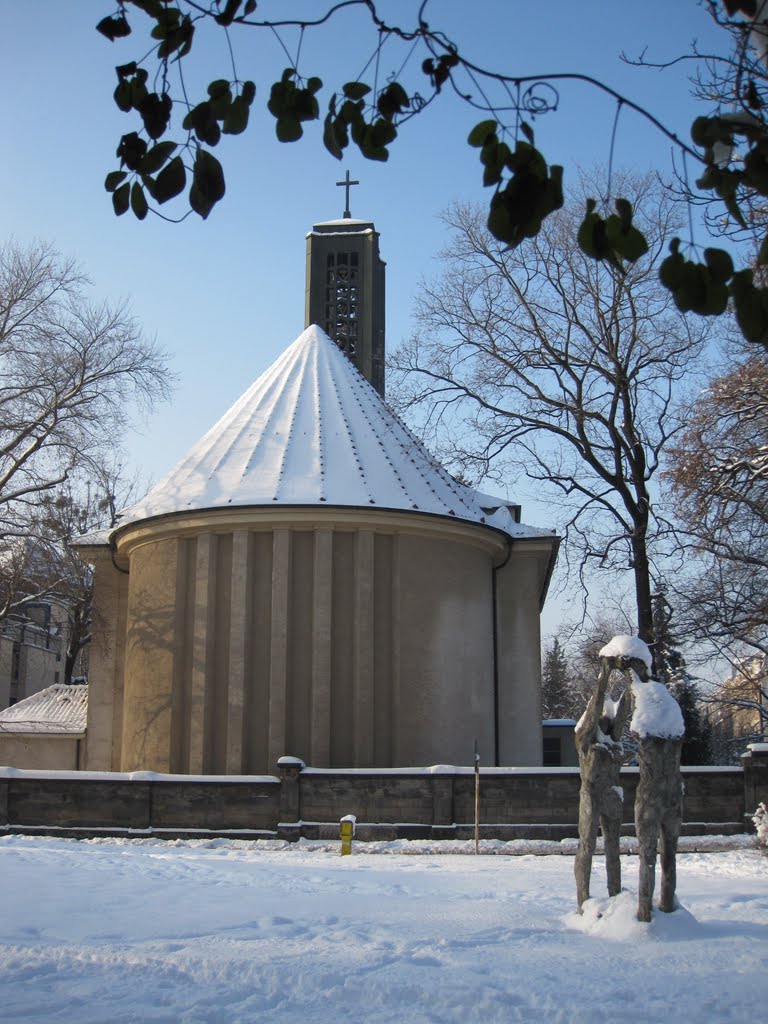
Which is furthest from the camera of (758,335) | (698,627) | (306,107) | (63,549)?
(63,549)

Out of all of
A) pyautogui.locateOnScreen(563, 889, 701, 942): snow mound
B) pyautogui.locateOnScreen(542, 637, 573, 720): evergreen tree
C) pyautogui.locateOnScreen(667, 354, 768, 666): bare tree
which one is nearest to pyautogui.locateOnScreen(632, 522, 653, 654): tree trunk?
pyautogui.locateOnScreen(667, 354, 768, 666): bare tree

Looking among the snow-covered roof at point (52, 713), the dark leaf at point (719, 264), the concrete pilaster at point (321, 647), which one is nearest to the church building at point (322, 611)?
the concrete pilaster at point (321, 647)

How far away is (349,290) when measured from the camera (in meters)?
41.1

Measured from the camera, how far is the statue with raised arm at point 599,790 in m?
9.70

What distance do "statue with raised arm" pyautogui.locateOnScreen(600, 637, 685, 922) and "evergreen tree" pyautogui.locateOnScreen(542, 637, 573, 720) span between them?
6614cm

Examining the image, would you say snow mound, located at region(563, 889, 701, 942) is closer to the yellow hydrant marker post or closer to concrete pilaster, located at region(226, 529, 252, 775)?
the yellow hydrant marker post

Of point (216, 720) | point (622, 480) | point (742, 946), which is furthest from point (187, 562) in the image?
point (742, 946)

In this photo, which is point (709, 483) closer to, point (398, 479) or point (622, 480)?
point (622, 480)

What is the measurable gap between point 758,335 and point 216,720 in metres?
21.4

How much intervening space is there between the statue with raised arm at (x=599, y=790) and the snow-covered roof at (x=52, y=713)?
23.7 m

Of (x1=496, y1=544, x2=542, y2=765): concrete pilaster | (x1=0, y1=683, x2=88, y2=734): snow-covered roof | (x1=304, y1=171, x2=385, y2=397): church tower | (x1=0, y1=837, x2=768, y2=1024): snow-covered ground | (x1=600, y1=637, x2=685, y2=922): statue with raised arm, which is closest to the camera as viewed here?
(x1=0, y1=837, x2=768, y2=1024): snow-covered ground

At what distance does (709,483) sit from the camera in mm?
19375

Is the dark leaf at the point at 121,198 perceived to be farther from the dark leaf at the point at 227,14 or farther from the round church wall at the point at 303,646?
the round church wall at the point at 303,646

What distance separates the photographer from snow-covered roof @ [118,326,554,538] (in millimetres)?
25047
